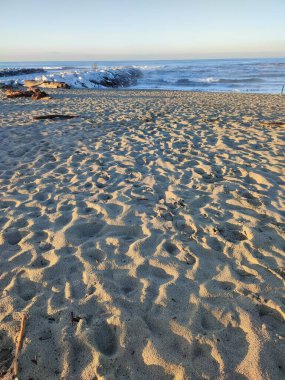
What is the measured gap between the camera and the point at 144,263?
9.45 ft

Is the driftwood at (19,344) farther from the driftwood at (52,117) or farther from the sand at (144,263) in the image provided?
the driftwood at (52,117)

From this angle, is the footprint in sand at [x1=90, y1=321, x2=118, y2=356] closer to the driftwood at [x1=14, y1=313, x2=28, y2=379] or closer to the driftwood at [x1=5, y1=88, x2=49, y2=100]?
the driftwood at [x1=14, y1=313, x2=28, y2=379]

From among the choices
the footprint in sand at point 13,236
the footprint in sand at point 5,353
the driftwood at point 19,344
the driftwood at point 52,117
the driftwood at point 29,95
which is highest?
the driftwood at point 19,344

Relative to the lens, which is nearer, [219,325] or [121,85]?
[219,325]

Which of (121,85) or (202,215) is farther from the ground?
(202,215)

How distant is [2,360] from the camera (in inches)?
77.5

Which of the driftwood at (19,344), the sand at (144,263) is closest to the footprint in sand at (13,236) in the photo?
the sand at (144,263)

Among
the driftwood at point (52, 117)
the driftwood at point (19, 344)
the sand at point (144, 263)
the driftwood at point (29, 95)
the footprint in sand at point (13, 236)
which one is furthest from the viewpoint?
the driftwood at point (29, 95)

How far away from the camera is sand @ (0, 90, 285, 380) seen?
2012mm

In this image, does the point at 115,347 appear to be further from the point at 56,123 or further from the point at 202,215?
the point at 56,123

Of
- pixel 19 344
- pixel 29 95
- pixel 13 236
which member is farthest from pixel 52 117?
pixel 19 344

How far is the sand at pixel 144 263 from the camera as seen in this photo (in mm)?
2012

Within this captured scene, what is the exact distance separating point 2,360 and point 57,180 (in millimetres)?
3146

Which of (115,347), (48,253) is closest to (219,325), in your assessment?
(115,347)
